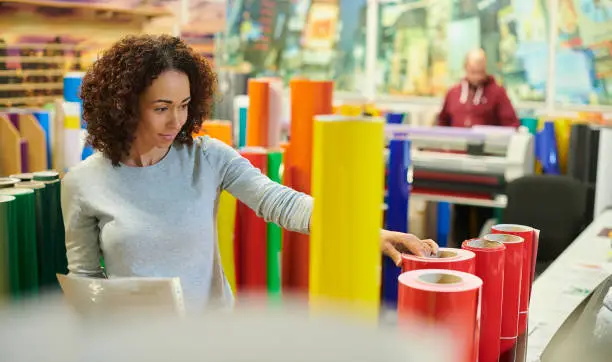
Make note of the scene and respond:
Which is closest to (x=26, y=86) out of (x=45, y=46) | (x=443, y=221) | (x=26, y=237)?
(x=45, y=46)

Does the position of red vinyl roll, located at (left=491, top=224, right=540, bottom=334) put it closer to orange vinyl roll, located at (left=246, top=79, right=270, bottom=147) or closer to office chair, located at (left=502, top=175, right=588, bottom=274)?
orange vinyl roll, located at (left=246, top=79, right=270, bottom=147)

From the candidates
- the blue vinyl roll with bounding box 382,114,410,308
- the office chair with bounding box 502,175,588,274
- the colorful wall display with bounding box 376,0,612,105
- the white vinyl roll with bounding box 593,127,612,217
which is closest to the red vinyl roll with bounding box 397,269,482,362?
the blue vinyl roll with bounding box 382,114,410,308

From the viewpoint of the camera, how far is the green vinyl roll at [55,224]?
6.06ft

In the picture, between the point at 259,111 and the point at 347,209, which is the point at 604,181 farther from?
the point at 347,209

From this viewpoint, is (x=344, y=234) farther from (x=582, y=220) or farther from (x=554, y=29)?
(x=554, y=29)

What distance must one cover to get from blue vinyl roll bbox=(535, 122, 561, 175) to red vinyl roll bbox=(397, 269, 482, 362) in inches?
153

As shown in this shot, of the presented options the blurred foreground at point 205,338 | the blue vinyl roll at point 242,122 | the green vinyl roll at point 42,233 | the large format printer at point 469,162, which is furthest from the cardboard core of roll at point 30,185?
the large format printer at point 469,162

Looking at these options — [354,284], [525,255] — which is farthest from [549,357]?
[354,284]

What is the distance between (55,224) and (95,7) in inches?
97.3

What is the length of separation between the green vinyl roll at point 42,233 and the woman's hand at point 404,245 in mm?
989

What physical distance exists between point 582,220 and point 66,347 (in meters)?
3.52

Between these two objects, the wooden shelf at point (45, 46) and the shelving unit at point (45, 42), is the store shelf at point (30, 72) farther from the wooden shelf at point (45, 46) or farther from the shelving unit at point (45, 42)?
the wooden shelf at point (45, 46)

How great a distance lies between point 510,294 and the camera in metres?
1.23

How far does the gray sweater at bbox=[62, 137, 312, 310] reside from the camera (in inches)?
63.4
